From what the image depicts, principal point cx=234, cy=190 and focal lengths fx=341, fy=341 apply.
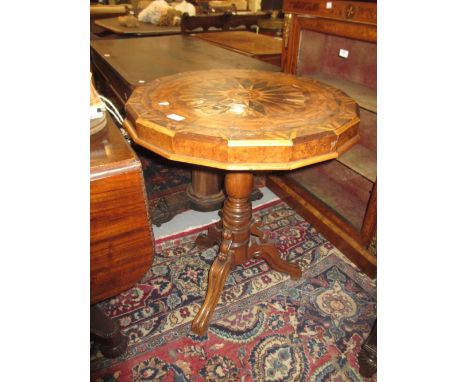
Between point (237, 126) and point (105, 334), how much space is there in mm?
918

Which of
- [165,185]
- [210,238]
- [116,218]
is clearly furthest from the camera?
[165,185]

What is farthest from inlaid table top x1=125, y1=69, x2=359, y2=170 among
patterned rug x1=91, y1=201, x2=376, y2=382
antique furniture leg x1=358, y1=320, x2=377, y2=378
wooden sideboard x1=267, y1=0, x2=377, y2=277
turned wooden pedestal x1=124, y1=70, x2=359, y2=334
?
patterned rug x1=91, y1=201, x2=376, y2=382

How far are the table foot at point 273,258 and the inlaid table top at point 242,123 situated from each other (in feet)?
2.41

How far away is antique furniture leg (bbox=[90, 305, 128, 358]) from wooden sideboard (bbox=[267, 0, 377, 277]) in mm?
1206

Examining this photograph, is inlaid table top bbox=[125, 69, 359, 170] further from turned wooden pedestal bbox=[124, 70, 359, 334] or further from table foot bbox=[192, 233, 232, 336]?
table foot bbox=[192, 233, 232, 336]

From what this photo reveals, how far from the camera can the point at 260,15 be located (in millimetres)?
3869

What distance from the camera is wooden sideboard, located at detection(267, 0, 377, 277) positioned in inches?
63.0

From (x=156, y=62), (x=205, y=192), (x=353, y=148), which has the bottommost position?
(x=205, y=192)

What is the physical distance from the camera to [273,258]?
5.44 feet

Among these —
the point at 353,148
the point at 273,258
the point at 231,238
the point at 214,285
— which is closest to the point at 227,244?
the point at 231,238

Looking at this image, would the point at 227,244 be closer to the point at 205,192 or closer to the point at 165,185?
the point at 205,192

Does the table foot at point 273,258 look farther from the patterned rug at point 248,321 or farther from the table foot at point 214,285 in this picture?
the table foot at point 214,285

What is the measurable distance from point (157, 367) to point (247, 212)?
0.69m

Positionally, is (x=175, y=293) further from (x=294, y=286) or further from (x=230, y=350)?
(x=294, y=286)
